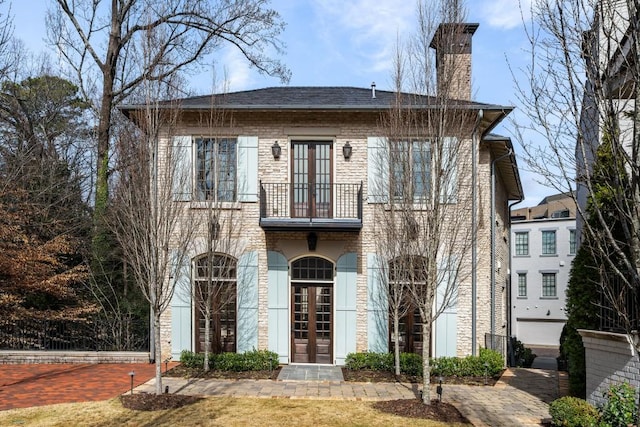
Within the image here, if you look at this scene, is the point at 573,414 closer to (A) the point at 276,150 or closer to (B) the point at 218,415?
(B) the point at 218,415

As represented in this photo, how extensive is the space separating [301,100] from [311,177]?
2073mm

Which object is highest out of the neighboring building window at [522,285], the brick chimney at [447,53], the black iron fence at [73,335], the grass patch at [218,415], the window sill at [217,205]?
the brick chimney at [447,53]

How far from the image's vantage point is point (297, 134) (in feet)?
39.8

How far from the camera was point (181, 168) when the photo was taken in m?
10.9

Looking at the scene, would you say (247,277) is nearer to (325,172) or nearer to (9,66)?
(325,172)

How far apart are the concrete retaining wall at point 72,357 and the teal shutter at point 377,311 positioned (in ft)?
18.2

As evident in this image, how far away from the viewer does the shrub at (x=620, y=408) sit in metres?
6.32

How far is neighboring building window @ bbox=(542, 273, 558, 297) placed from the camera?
112 feet

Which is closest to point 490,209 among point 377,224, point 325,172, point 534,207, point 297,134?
point 377,224

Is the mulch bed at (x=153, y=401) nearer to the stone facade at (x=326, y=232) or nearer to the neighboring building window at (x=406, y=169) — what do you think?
the stone facade at (x=326, y=232)

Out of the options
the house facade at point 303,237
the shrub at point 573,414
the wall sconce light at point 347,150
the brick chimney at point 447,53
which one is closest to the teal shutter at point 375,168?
the house facade at point 303,237

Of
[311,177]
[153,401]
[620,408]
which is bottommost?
[153,401]

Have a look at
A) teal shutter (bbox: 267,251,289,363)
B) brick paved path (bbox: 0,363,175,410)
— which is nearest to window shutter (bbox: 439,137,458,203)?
teal shutter (bbox: 267,251,289,363)

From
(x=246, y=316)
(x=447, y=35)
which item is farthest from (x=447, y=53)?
(x=246, y=316)
